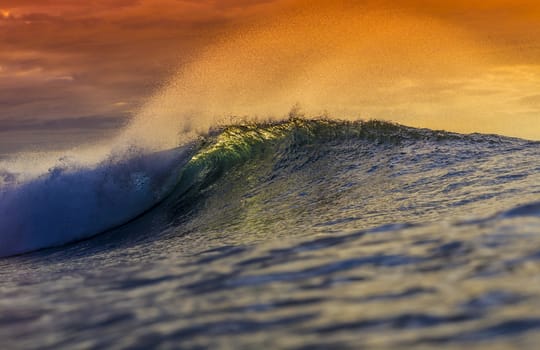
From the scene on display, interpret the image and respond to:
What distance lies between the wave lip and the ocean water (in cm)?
4

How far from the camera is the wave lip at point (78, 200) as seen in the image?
13180 millimetres

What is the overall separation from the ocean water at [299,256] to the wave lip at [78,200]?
41 mm

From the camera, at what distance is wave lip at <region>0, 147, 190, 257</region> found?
1318cm

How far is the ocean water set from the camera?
392 centimetres

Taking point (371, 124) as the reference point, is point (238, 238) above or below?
below

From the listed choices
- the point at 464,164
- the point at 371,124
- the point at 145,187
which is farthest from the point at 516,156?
the point at 145,187

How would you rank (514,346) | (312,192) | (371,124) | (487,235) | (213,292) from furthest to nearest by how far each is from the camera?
(371,124) < (312,192) < (487,235) < (213,292) < (514,346)

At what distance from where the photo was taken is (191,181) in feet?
47.9

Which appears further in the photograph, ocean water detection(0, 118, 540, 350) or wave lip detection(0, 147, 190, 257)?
wave lip detection(0, 147, 190, 257)

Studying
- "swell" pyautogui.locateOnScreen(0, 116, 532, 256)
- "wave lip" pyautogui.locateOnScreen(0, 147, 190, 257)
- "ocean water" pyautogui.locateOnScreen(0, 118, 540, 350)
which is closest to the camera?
"ocean water" pyautogui.locateOnScreen(0, 118, 540, 350)

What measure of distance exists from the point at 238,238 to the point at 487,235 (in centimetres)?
289

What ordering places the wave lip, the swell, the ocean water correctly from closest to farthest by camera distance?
the ocean water → the wave lip → the swell

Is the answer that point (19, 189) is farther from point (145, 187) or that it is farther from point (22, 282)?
point (22, 282)

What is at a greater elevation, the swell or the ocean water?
the swell
